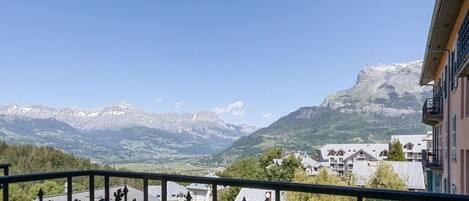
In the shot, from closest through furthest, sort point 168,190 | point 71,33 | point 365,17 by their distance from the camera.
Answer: point 168,190 < point 365,17 < point 71,33

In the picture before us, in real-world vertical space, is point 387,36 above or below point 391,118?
above

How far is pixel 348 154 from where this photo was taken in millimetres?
62531

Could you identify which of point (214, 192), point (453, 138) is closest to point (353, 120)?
point (453, 138)

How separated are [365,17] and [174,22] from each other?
81.0ft

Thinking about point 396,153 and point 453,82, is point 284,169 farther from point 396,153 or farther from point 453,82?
point 453,82

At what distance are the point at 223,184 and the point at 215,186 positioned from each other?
0.29ft

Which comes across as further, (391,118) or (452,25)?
(391,118)

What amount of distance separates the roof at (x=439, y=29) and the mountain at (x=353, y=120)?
90414mm

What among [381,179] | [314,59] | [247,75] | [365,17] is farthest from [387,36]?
[247,75]

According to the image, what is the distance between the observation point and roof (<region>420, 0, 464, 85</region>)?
7.53m

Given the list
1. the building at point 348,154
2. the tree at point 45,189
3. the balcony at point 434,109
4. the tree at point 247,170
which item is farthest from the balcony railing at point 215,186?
the building at point 348,154

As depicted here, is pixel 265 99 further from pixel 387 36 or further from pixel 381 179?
pixel 381 179

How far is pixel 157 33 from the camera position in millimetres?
51750

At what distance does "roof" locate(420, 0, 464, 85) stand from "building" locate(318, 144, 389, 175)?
156 ft
